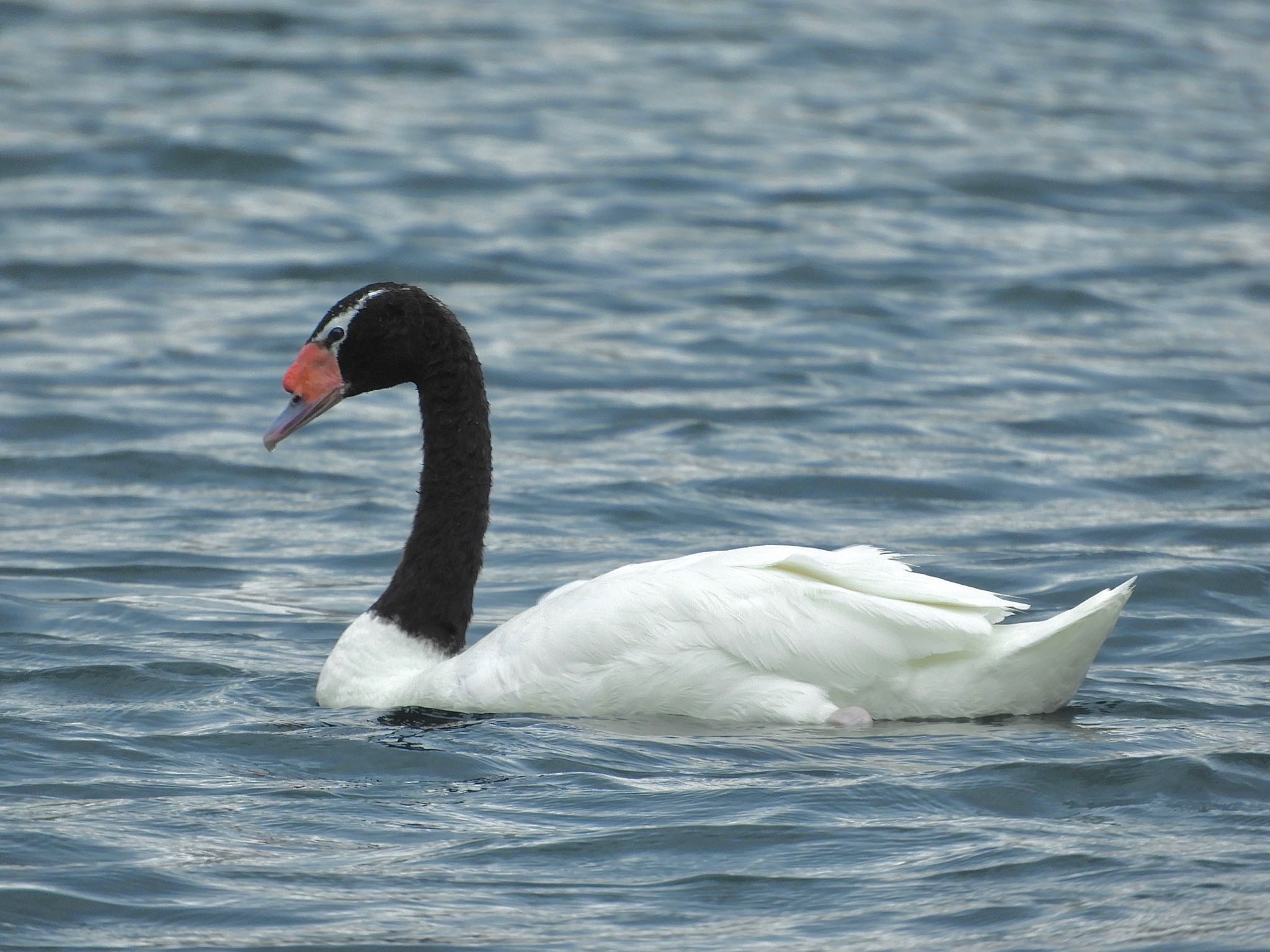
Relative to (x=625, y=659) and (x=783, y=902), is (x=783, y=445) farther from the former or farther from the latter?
(x=783, y=902)

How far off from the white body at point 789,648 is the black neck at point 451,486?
2.43 feet

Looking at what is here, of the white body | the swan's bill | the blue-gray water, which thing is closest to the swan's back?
the white body

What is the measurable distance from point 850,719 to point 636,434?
5.44m

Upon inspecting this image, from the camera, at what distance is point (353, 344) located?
744cm

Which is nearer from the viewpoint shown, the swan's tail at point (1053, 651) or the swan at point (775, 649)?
the swan's tail at point (1053, 651)

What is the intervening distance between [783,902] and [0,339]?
30.9 ft

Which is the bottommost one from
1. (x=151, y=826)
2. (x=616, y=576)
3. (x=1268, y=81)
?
(x=151, y=826)

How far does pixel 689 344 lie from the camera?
45.4 feet

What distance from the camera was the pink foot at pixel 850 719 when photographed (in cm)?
649

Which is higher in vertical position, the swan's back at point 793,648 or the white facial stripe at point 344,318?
the white facial stripe at point 344,318

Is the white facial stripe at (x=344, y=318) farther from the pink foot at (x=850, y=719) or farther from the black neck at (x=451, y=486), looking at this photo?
the pink foot at (x=850, y=719)

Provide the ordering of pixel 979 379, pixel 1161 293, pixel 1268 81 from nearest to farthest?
1. pixel 979 379
2. pixel 1161 293
3. pixel 1268 81

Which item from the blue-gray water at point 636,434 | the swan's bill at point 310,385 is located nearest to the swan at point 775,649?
the blue-gray water at point 636,434

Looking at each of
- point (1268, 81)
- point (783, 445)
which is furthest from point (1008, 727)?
point (1268, 81)
